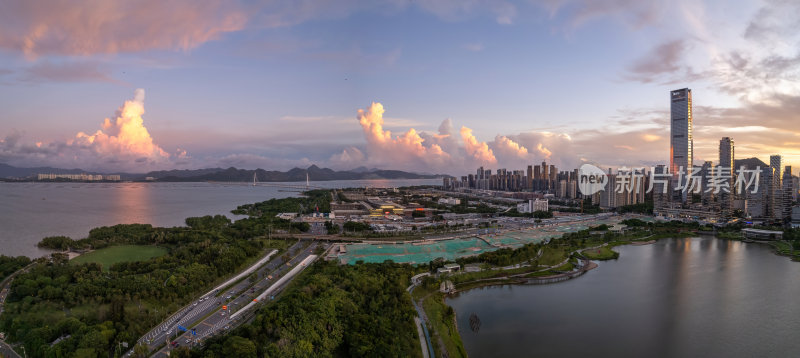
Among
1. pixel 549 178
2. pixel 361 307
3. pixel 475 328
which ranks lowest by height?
pixel 475 328

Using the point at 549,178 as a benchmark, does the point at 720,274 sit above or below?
below

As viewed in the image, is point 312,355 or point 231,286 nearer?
point 312,355

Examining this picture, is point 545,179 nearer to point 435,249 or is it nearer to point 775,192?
point 775,192

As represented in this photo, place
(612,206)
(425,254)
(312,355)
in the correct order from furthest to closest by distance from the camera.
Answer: (612,206), (425,254), (312,355)

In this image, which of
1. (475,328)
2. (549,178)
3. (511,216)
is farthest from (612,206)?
(475,328)

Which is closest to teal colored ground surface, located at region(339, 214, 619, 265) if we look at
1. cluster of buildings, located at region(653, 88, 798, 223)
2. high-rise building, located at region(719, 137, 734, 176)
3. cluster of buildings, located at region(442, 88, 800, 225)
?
cluster of buildings, located at region(442, 88, 800, 225)

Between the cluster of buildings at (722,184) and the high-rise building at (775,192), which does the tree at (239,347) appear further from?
the high-rise building at (775,192)

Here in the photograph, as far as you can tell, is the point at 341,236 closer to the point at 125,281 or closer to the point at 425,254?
the point at 425,254

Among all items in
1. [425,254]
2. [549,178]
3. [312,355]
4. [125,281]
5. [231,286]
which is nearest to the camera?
[312,355]
